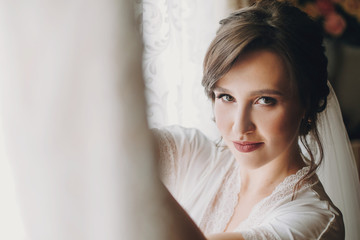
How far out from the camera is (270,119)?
552 mm

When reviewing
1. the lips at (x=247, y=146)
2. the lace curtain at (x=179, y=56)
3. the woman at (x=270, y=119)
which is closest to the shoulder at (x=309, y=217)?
the woman at (x=270, y=119)

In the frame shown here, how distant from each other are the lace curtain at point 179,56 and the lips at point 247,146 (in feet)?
0.36

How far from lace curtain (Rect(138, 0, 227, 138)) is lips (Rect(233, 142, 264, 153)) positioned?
0.36 feet

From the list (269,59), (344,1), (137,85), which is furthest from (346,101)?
(137,85)

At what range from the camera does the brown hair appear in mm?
544

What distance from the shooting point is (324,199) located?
59 cm

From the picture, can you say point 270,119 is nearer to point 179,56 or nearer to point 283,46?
point 283,46

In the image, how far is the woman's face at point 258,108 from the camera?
54 cm

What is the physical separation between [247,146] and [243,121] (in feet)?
0.14

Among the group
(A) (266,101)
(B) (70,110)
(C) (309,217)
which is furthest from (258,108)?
(B) (70,110)

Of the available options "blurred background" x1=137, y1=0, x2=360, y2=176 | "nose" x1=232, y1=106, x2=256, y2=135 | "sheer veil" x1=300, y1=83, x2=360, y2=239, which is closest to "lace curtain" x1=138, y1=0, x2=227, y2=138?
"blurred background" x1=137, y1=0, x2=360, y2=176

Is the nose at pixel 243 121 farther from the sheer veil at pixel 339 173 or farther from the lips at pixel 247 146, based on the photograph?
the sheer veil at pixel 339 173

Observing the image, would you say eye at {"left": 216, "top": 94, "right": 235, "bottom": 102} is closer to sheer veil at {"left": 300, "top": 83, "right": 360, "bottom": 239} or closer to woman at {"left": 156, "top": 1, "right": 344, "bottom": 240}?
woman at {"left": 156, "top": 1, "right": 344, "bottom": 240}

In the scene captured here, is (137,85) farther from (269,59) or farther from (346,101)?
(346,101)
